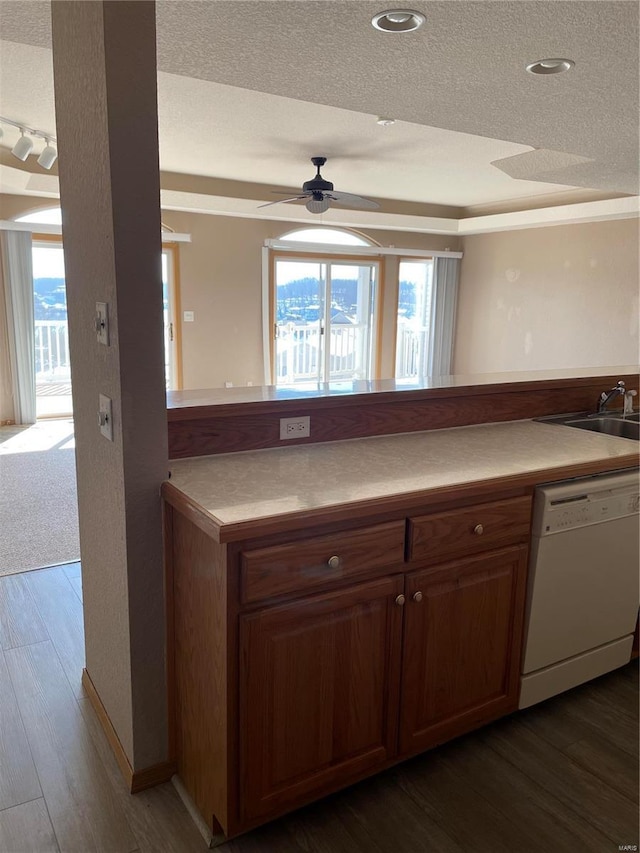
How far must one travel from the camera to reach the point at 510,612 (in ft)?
6.21

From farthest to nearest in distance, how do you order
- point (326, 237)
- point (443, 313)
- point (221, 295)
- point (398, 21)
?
point (443, 313), point (326, 237), point (221, 295), point (398, 21)

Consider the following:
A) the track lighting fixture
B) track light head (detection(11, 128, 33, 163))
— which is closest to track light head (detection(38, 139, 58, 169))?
the track lighting fixture

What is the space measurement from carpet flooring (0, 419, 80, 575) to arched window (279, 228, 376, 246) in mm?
3560

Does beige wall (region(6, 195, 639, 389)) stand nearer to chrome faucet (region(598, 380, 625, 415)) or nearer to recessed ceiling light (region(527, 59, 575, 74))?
chrome faucet (region(598, 380, 625, 415))

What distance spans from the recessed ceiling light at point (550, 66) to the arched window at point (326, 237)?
5222 millimetres

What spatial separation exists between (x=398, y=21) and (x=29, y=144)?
3.22 metres

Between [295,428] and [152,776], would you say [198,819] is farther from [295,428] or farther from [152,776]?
[295,428]

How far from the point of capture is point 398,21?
6.49ft

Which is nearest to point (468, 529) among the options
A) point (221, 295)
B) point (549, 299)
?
point (221, 295)

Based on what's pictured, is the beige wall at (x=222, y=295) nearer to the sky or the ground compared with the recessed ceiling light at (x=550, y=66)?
nearer to the ground

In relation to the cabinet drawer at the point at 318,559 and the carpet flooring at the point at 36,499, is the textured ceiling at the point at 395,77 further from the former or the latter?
the carpet flooring at the point at 36,499

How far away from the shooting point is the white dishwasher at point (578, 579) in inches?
74.9

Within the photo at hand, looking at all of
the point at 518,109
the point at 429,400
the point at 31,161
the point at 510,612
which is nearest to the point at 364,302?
the point at 31,161

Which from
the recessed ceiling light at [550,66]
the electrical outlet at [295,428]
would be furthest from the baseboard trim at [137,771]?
the recessed ceiling light at [550,66]
